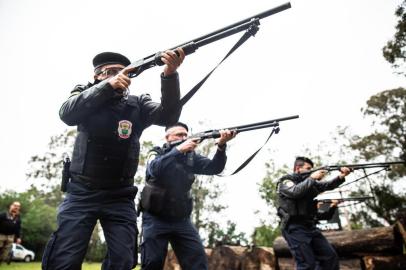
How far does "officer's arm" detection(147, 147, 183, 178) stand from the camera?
404 centimetres

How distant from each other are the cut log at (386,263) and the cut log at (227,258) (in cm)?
284

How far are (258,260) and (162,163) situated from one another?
513 cm

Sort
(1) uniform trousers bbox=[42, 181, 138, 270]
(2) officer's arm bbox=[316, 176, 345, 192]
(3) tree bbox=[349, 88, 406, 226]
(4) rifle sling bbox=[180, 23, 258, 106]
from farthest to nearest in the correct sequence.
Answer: (3) tree bbox=[349, 88, 406, 226] → (2) officer's arm bbox=[316, 176, 345, 192] → (4) rifle sling bbox=[180, 23, 258, 106] → (1) uniform trousers bbox=[42, 181, 138, 270]

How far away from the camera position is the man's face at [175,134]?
476 centimetres

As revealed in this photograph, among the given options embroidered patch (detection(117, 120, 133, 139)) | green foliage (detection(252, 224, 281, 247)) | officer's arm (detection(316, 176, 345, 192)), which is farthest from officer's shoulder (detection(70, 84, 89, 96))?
green foliage (detection(252, 224, 281, 247))

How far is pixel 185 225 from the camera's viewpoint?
3.87m

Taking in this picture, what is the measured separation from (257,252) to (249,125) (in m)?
4.35

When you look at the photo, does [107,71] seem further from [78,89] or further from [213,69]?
[213,69]

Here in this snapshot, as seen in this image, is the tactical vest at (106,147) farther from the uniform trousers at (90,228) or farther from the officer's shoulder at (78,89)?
the officer's shoulder at (78,89)

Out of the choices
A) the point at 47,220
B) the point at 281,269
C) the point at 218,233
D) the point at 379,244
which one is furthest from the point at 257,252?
the point at 47,220

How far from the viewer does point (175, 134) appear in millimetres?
4773

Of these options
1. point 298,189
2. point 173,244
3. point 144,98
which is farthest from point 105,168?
point 298,189

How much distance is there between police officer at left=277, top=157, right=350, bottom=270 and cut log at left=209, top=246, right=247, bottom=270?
2880 millimetres

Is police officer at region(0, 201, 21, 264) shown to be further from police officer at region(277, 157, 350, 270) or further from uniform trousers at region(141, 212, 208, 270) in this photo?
police officer at region(277, 157, 350, 270)
